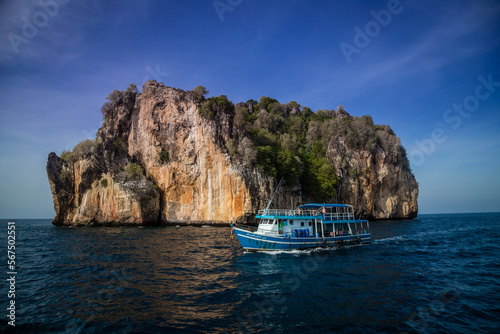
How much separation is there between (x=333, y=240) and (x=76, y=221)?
2091 inches

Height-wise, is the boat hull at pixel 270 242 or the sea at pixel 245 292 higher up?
the boat hull at pixel 270 242

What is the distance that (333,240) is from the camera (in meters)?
29.8

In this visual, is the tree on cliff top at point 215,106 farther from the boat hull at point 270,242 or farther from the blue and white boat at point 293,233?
the boat hull at point 270,242

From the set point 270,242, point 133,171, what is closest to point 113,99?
point 133,171

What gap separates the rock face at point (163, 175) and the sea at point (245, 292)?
28.0m

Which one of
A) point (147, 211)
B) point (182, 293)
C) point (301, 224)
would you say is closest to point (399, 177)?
point (301, 224)

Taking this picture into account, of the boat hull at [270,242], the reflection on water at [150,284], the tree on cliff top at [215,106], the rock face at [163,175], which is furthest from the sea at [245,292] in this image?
the tree on cliff top at [215,106]

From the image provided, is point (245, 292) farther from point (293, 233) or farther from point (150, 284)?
point (293, 233)

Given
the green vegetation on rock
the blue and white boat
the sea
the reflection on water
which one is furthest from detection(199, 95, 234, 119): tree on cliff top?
the sea

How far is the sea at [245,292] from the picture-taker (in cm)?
1084

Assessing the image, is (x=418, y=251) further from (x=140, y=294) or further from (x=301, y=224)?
(x=140, y=294)

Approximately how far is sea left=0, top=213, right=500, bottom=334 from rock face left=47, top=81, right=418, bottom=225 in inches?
1102

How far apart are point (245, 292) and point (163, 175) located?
48136mm

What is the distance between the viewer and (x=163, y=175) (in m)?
58.6
